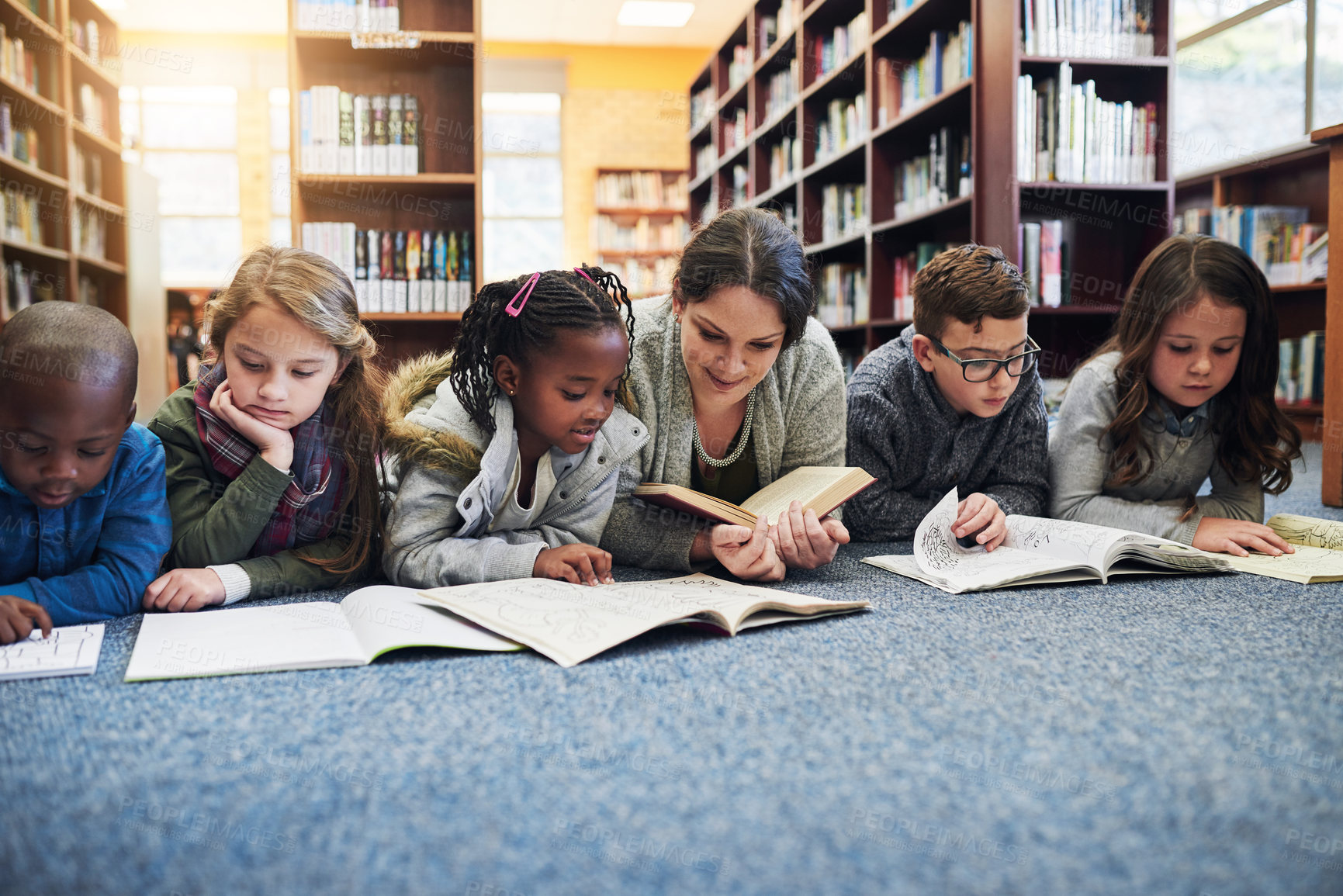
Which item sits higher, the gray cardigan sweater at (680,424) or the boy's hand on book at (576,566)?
the gray cardigan sweater at (680,424)

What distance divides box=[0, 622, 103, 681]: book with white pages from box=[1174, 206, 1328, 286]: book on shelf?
13.3ft

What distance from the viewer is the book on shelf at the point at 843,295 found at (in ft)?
12.3

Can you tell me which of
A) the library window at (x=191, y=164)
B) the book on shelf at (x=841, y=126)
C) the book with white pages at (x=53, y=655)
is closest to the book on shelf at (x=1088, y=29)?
the book on shelf at (x=841, y=126)

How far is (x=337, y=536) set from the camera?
1382 millimetres

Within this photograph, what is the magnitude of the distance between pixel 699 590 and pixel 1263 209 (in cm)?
402

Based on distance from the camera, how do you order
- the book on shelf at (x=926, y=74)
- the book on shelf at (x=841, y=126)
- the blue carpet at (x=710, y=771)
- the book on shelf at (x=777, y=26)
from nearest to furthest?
the blue carpet at (x=710, y=771), the book on shelf at (x=926, y=74), the book on shelf at (x=841, y=126), the book on shelf at (x=777, y=26)

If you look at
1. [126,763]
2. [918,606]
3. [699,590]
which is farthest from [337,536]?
A: [918,606]

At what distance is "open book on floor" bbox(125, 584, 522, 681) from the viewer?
3.05 feet

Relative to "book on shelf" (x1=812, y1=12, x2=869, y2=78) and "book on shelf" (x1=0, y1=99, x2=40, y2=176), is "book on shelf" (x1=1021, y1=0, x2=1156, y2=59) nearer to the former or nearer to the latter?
"book on shelf" (x1=812, y1=12, x2=869, y2=78)

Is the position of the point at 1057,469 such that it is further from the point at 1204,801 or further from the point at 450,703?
the point at 450,703

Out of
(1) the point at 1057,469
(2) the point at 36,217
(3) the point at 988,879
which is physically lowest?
(3) the point at 988,879

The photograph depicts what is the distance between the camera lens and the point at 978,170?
266 cm

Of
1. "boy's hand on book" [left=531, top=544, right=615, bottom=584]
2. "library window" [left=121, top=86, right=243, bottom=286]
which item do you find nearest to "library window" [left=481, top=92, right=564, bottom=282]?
"library window" [left=121, top=86, right=243, bottom=286]

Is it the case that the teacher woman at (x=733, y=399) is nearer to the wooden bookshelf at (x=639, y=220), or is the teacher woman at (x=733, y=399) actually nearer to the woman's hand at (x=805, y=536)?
the woman's hand at (x=805, y=536)
